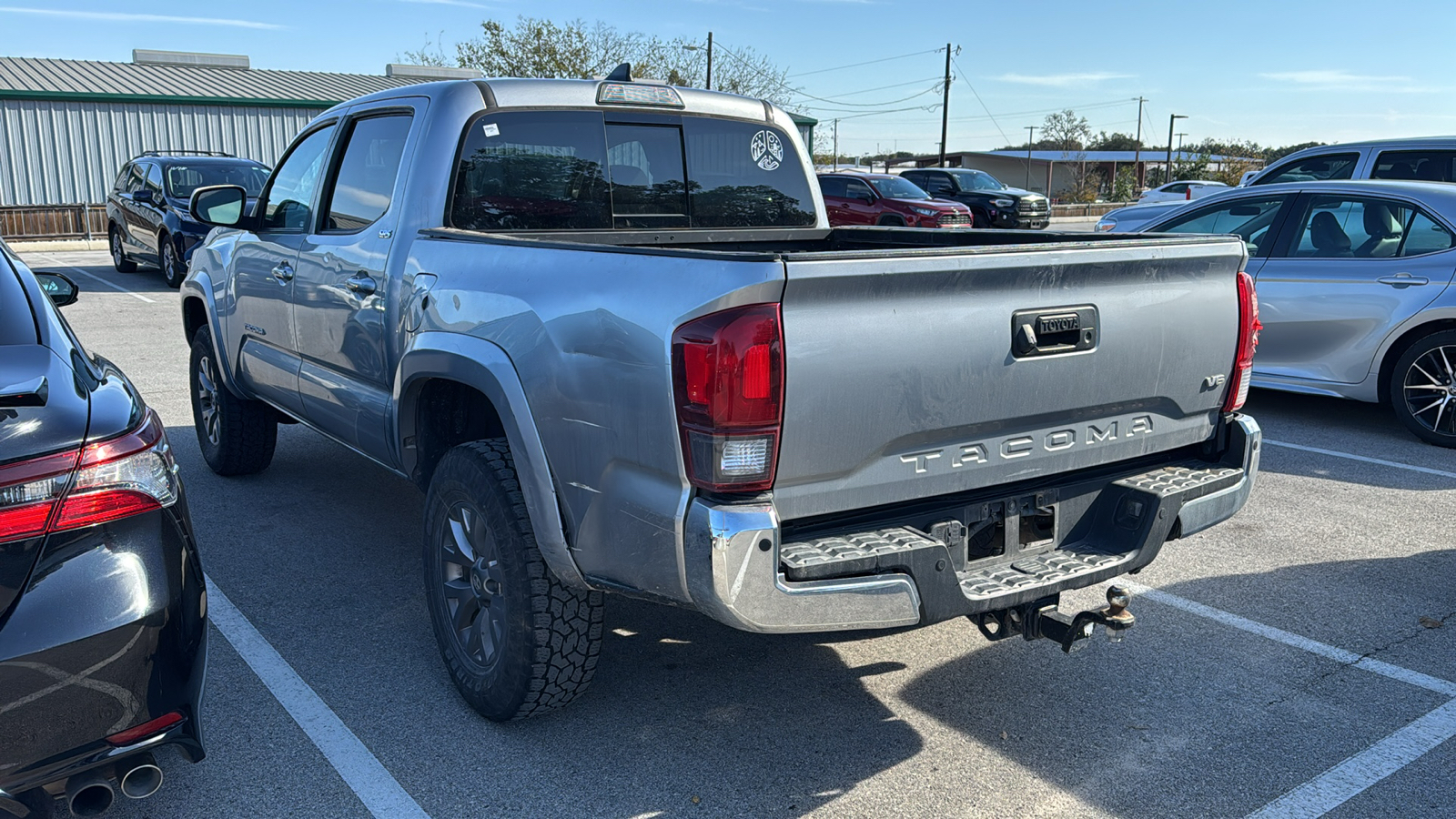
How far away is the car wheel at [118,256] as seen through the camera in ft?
58.5

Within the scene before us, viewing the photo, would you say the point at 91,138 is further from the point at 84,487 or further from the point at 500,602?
the point at 84,487

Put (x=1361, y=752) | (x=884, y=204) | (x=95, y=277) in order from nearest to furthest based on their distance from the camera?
1. (x=1361, y=752)
2. (x=95, y=277)
3. (x=884, y=204)

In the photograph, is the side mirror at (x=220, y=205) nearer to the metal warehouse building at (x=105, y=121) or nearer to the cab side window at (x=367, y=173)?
the cab side window at (x=367, y=173)

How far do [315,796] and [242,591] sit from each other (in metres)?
1.75

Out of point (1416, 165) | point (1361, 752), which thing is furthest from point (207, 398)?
point (1416, 165)

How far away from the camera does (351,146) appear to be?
185 inches

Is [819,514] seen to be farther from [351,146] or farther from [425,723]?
[351,146]

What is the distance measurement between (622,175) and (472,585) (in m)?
1.83

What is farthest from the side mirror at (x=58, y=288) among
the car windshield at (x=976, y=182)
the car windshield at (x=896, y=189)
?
the car windshield at (x=976, y=182)

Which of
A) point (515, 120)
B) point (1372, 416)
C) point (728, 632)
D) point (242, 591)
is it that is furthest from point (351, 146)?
point (1372, 416)

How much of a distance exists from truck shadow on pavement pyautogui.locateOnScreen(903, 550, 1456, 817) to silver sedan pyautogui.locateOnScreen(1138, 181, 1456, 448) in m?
3.05

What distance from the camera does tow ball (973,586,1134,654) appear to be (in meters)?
3.14

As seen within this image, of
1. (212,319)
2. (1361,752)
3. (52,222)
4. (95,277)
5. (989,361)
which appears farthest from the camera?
(52,222)

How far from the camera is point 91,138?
2828cm
